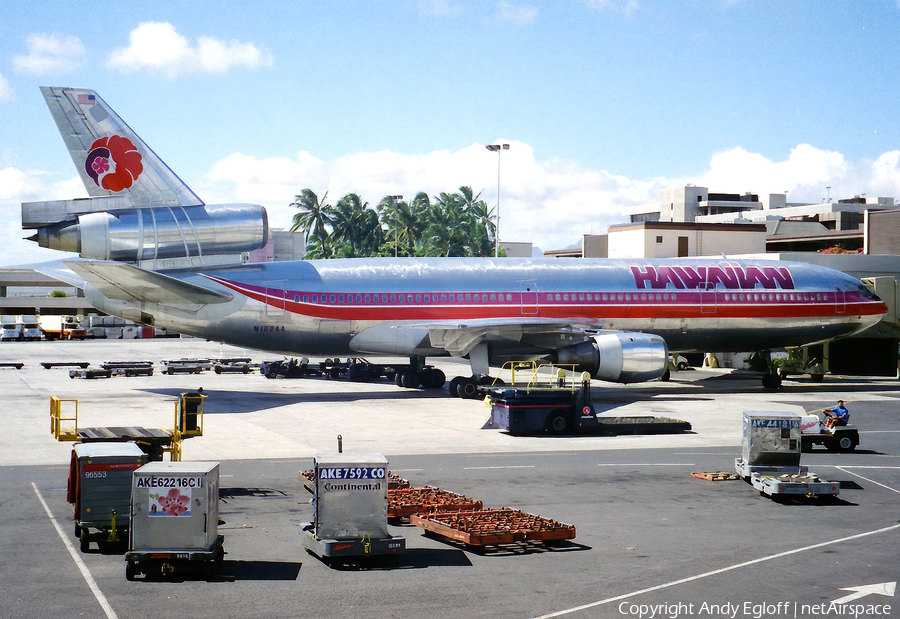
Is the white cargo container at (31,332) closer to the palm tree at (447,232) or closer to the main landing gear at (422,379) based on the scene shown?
the palm tree at (447,232)

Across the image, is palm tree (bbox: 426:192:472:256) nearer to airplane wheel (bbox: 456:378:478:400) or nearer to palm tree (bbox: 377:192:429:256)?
palm tree (bbox: 377:192:429:256)

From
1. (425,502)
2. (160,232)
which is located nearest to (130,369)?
(160,232)

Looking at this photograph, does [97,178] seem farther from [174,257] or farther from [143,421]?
[143,421]

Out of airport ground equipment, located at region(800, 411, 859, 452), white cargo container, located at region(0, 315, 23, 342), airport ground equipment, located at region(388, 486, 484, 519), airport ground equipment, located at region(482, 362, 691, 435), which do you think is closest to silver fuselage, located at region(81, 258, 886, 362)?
airport ground equipment, located at region(482, 362, 691, 435)

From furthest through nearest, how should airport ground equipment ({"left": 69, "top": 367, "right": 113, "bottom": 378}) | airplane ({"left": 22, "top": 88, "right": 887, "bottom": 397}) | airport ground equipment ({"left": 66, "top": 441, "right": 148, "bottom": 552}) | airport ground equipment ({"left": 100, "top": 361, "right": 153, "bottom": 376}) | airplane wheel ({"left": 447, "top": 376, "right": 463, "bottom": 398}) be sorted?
airport ground equipment ({"left": 100, "top": 361, "right": 153, "bottom": 376}) < airport ground equipment ({"left": 69, "top": 367, "right": 113, "bottom": 378}) < airplane wheel ({"left": 447, "top": 376, "right": 463, "bottom": 398}) < airplane ({"left": 22, "top": 88, "right": 887, "bottom": 397}) < airport ground equipment ({"left": 66, "top": 441, "right": 148, "bottom": 552})

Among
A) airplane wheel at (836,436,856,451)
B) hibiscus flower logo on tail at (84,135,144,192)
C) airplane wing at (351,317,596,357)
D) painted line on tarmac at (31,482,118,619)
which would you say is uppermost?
hibiscus flower logo on tail at (84,135,144,192)

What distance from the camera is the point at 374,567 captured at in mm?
14789

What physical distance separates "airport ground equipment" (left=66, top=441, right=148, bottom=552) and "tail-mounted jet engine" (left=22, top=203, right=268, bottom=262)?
70.6 feet

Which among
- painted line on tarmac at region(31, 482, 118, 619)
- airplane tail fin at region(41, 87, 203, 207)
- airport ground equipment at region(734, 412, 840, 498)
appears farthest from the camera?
airplane tail fin at region(41, 87, 203, 207)

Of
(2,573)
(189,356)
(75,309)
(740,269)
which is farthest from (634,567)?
(75,309)

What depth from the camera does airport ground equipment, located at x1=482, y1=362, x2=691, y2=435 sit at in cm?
2977

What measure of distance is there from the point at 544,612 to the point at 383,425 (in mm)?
19397

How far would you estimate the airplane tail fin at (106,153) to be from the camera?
35.5 m

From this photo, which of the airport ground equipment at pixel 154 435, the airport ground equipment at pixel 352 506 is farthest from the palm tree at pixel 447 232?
the airport ground equipment at pixel 352 506
